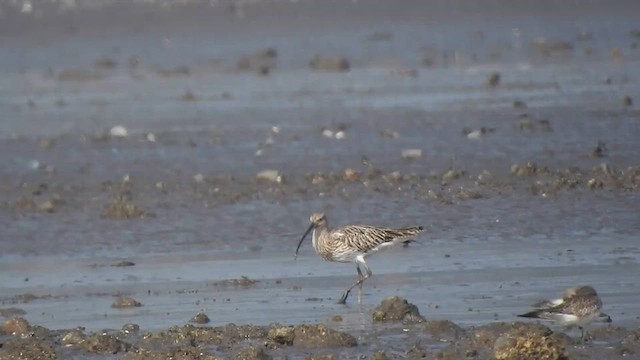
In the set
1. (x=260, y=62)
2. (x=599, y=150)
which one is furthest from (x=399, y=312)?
(x=260, y=62)

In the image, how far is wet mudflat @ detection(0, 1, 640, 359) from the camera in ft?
31.6

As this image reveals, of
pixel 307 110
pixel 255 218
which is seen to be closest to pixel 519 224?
pixel 255 218

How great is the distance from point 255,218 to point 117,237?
1212 mm

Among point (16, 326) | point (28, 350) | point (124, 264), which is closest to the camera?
point (28, 350)

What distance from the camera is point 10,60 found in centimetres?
2998

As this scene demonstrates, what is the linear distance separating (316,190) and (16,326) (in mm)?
5799

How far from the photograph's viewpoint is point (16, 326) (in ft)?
31.5

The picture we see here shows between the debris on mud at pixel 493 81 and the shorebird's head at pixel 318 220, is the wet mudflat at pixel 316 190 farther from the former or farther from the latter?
the shorebird's head at pixel 318 220

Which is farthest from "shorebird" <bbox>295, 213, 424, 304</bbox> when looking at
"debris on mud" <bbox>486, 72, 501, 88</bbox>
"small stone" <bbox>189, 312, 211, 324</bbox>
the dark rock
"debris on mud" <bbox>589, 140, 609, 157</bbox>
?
"debris on mud" <bbox>486, 72, 501, 88</bbox>

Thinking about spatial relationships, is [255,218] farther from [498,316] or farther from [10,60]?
[10,60]

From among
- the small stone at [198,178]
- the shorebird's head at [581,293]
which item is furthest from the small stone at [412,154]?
the shorebird's head at [581,293]

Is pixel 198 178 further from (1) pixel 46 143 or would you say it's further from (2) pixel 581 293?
(2) pixel 581 293

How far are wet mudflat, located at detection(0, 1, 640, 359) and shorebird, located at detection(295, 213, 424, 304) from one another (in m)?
0.21

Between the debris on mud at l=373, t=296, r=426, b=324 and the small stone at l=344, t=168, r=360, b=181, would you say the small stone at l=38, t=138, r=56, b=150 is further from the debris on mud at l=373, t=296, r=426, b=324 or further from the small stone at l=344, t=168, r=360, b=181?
the debris on mud at l=373, t=296, r=426, b=324
